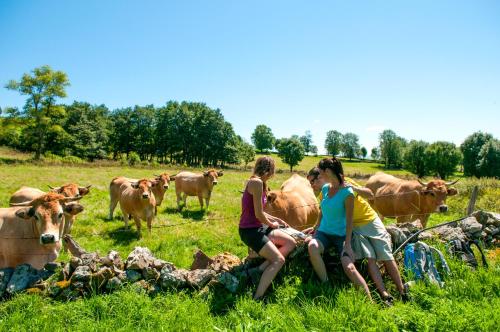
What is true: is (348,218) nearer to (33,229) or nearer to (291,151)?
(33,229)

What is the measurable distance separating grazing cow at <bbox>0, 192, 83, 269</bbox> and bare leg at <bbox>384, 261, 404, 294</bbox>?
5.71 metres

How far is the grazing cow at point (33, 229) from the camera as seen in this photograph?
5.98 m

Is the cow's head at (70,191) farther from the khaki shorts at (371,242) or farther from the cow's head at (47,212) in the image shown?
the khaki shorts at (371,242)

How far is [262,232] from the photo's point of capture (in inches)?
203

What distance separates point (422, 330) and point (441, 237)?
3474mm

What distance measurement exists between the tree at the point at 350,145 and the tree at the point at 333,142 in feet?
6.04

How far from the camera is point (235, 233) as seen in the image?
11070 millimetres

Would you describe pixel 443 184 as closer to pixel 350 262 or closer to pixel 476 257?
pixel 476 257

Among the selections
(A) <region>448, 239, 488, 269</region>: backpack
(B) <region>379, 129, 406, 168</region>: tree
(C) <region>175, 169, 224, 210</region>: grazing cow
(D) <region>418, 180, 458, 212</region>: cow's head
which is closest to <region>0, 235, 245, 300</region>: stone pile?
(A) <region>448, 239, 488, 269</region>: backpack

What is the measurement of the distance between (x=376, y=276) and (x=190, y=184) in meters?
13.1

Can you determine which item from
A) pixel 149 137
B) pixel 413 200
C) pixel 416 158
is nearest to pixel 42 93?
pixel 149 137

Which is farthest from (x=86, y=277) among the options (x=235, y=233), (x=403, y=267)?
(x=235, y=233)

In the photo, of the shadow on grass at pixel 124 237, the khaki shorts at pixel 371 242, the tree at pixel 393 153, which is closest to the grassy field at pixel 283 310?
the khaki shorts at pixel 371 242

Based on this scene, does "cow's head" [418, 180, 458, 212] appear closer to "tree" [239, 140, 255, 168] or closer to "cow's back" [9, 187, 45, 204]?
"cow's back" [9, 187, 45, 204]
